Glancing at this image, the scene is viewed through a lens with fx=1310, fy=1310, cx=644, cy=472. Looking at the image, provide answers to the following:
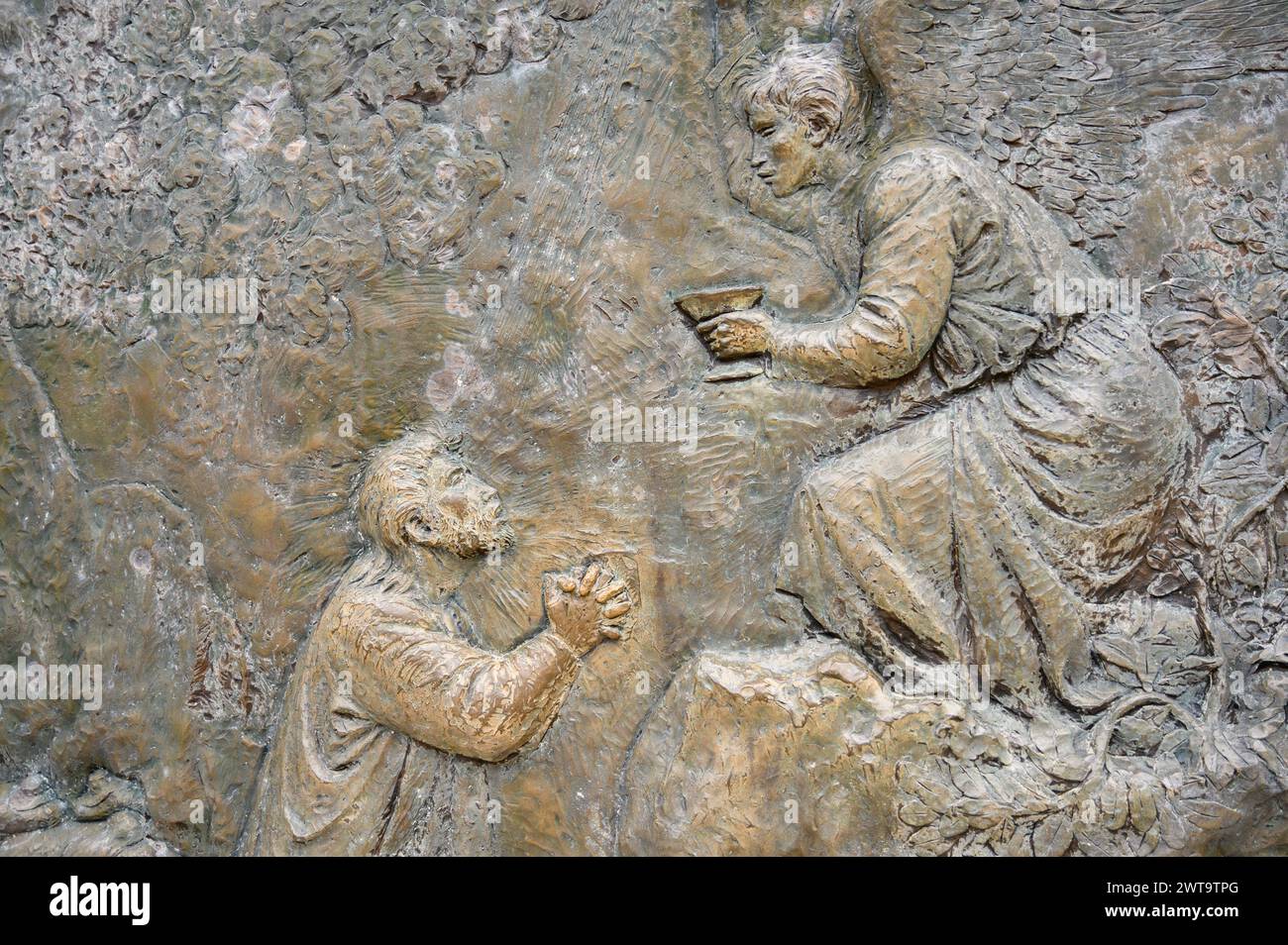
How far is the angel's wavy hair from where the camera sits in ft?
13.9

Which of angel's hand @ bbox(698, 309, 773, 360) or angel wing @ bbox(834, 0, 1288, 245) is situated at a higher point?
angel wing @ bbox(834, 0, 1288, 245)

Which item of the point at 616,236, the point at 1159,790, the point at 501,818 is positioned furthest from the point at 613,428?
the point at 1159,790

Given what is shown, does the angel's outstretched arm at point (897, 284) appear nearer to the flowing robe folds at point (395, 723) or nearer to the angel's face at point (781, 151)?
the angel's face at point (781, 151)

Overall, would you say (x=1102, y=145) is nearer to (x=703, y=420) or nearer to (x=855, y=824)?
(x=703, y=420)

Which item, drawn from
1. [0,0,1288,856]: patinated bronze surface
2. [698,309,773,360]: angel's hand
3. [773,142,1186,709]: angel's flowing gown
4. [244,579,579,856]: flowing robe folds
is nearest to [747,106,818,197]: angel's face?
[0,0,1288,856]: patinated bronze surface

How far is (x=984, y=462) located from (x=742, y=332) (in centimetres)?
87

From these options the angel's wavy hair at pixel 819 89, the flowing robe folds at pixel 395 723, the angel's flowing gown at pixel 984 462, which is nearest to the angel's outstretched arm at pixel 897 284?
the angel's flowing gown at pixel 984 462

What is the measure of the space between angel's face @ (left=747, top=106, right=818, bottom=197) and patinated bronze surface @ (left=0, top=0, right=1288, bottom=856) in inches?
0.4

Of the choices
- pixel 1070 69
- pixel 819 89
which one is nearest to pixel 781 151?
pixel 819 89

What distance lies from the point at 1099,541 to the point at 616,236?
1840 millimetres

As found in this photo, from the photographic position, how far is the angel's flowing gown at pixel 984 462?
4.11 metres

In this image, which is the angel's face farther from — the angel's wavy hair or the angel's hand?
the angel's hand

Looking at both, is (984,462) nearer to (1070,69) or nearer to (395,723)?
(1070,69)

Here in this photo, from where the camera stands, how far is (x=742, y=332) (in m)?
4.24
